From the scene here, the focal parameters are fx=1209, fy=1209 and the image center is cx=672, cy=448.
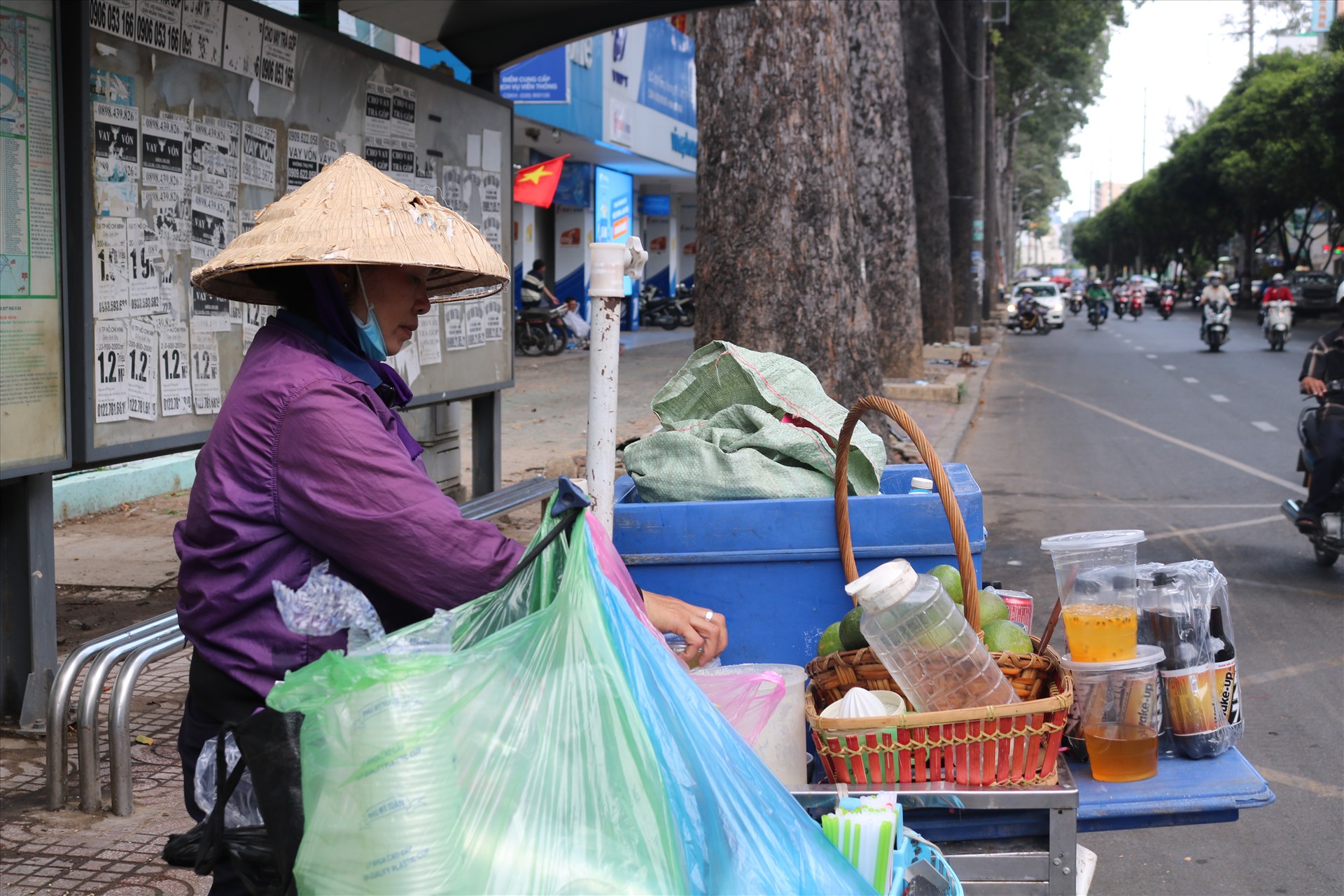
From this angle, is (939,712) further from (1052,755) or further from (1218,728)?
(1218,728)

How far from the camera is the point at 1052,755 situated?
2041 millimetres

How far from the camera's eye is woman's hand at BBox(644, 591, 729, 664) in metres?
2.02

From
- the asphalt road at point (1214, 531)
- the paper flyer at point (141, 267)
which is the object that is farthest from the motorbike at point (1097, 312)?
the paper flyer at point (141, 267)

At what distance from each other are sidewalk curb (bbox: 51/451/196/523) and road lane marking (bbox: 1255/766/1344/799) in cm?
Result: 584

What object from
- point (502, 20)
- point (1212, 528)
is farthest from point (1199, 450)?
point (502, 20)

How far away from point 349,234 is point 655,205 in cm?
2774

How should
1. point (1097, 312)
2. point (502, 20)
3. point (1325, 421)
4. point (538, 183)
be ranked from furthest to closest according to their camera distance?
1. point (1097, 312)
2. point (538, 183)
3. point (1325, 421)
4. point (502, 20)

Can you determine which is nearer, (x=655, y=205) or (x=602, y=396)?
(x=602, y=396)

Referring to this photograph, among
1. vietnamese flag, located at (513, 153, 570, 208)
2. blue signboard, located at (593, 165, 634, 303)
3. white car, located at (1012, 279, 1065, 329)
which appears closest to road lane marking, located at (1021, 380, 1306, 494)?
vietnamese flag, located at (513, 153, 570, 208)

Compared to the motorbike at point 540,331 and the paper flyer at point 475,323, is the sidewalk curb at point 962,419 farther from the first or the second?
the motorbike at point 540,331

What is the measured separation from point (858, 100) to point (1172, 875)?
35.5ft

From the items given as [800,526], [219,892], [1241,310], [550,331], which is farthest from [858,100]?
[1241,310]

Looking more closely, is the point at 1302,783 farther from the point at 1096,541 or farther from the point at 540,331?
the point at 540,331

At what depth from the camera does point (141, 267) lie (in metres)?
4.24
